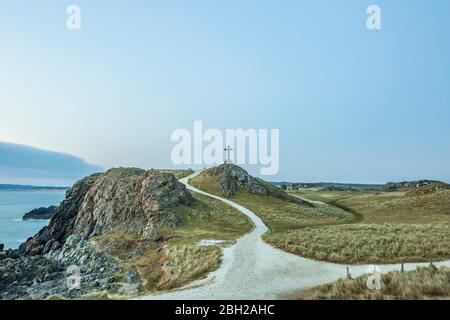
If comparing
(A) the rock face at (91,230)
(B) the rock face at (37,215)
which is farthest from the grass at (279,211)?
(B) the rock face at (37,215)

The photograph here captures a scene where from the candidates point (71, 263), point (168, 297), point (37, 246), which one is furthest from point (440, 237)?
point (37, 246)

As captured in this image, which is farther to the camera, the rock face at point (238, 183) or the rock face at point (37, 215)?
the rock face at point (37, 215)

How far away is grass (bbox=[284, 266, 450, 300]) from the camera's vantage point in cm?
1798

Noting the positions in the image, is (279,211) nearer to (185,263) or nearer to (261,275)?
(185,263)

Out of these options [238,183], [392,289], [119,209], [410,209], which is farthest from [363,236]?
[238,183]

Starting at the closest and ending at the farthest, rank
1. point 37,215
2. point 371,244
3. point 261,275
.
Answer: point 261,275 → point 371,244 → point 37,215

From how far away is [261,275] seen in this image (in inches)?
932

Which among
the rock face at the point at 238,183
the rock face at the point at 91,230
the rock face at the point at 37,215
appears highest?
the rock face at the point at 238,183

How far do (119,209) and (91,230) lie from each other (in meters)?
5.74

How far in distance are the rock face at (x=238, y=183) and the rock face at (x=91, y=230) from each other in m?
17.6

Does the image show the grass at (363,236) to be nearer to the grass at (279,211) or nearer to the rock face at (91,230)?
the grass at (279,211)

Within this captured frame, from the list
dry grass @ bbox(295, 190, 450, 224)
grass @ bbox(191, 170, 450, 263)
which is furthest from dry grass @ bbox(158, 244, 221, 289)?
dry grass @ bbox(295, 190, 450, 224)

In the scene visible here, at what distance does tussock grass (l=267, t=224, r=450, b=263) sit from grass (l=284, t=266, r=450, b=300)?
6424 mm

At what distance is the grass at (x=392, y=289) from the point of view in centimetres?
1798
